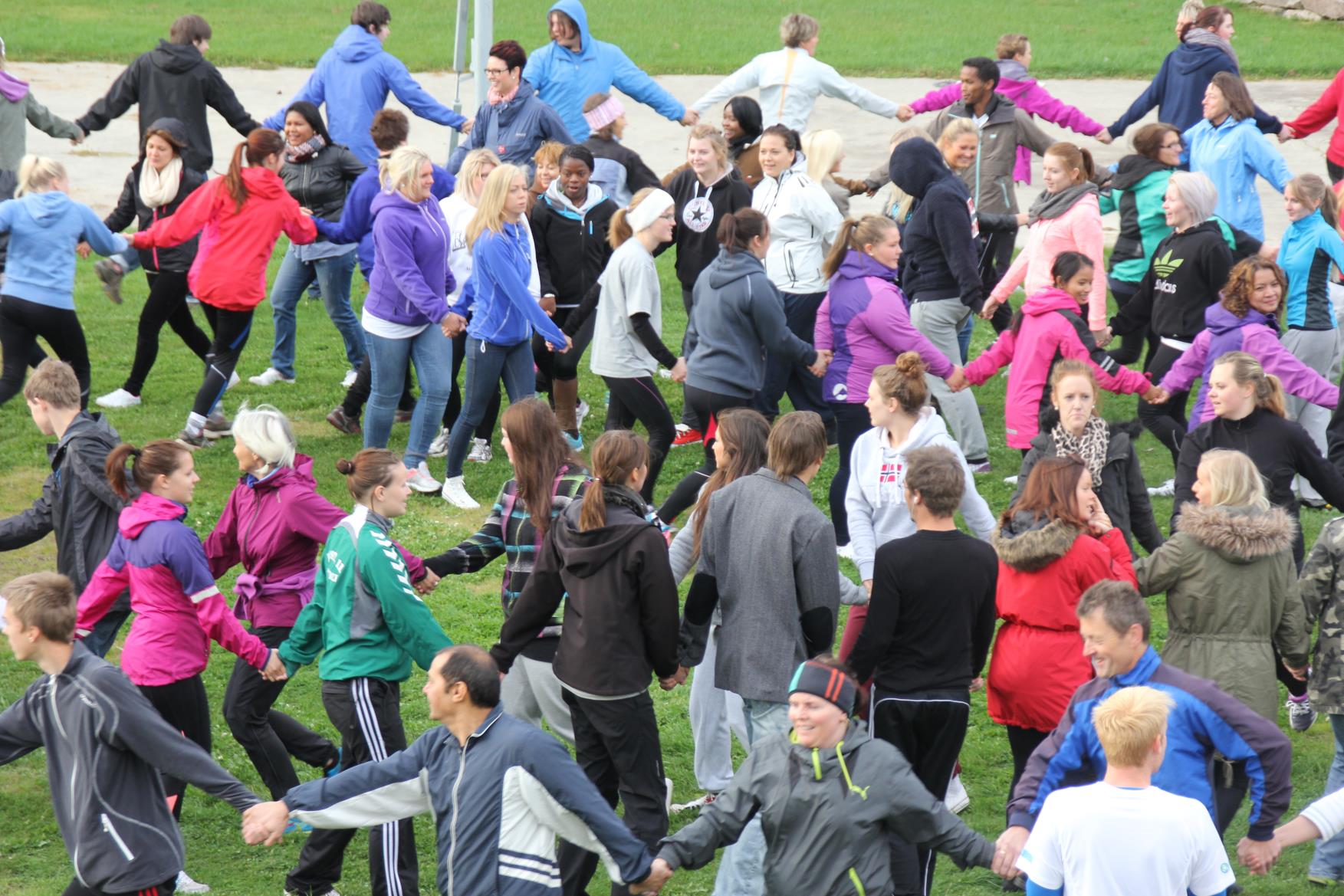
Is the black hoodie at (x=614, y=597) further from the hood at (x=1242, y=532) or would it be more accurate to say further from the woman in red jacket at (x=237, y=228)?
the woman in red jacket at (x=237, y=228)

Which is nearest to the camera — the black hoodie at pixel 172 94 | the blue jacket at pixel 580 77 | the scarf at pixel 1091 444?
the scarf at pixel 1091 444

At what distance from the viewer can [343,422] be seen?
437 inches

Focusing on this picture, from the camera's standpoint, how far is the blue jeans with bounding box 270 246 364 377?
11.5m

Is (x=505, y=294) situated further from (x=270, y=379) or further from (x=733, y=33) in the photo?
(x=733, y=33)

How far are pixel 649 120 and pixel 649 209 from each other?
11954 millimetres

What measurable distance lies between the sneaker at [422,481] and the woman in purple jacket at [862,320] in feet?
8.90

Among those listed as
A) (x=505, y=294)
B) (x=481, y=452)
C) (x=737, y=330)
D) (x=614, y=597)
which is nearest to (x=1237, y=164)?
(x=737, y=330)

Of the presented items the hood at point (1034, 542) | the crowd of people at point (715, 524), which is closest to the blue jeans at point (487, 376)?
the crowd of people at point (715, 524)

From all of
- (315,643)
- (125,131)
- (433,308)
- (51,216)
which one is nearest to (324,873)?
(315,643)

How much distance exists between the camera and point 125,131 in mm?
19516

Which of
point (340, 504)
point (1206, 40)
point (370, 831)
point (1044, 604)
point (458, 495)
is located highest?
point (1206, 40)

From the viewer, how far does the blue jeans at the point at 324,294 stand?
11.5 metres

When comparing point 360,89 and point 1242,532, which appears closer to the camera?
point 1242,532

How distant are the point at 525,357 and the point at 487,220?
0.93 meters
